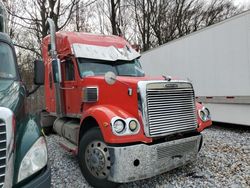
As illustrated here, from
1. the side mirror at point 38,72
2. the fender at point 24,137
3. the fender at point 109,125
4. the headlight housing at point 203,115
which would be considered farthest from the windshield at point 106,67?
the fender at point 24,137

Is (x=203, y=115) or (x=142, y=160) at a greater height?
(x=203, y=115)

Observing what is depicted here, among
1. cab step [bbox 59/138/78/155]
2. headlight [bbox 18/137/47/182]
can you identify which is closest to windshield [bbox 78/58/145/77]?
cab step [bbox 59/138/78/155]

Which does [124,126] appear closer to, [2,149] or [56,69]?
[2,149]

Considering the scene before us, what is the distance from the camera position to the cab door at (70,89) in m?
5.91

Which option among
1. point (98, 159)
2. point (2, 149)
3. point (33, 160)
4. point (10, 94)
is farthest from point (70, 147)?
point (2, 149)

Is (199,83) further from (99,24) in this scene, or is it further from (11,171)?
(99,24)

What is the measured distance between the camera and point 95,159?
4.39m

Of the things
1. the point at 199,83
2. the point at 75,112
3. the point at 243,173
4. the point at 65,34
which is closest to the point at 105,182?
the point at 75,112

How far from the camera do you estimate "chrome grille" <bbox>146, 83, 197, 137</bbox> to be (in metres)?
4.28

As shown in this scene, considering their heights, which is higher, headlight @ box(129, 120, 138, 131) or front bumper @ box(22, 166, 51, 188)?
headlight @ box(129, 120, 138, 131)

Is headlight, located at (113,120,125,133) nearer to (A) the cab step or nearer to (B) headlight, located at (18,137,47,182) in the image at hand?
(B) headlight, located at (18,137,47,182)

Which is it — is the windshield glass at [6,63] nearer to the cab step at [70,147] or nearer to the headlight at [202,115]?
the cab step at [70,147]

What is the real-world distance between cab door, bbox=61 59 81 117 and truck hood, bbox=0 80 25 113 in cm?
199

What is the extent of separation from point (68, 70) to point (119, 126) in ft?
8.60
